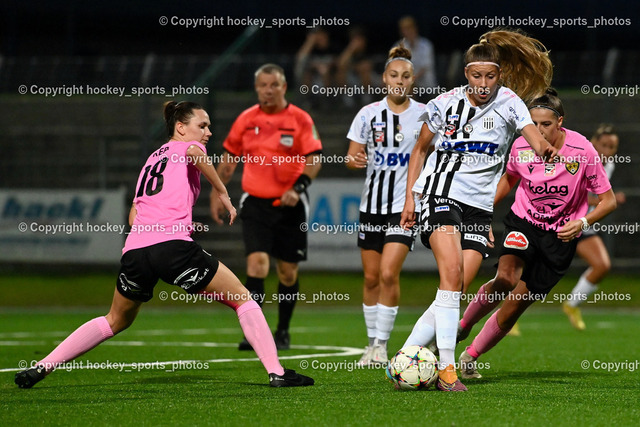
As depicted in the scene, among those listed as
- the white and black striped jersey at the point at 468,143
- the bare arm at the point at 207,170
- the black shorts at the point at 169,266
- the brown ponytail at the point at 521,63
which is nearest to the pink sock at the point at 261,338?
the black shorts at the point at 169,266

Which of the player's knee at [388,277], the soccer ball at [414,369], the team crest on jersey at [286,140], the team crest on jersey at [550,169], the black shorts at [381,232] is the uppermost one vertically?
the team crest on jersey at [286,140]

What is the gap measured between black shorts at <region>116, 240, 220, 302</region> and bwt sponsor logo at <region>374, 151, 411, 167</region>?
8.18 feet

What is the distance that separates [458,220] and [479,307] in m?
1.00

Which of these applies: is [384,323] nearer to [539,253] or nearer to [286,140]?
[539,253]

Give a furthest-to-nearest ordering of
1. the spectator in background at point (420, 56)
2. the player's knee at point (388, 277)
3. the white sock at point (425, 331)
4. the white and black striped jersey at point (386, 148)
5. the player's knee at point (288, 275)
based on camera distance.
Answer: the spectator in background at point (420, 56) → the player's knee at point (288, 275) → the white and black striped jersey at point (386, 148) → the player's knee at point (388, 277) → the white sock at point (425, 331)

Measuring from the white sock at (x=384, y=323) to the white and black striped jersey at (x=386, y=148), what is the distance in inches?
32.2

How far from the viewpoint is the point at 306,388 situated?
6414 mm

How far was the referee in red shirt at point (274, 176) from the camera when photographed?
975 cm

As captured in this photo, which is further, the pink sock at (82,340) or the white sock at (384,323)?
the white sock at (384,323)

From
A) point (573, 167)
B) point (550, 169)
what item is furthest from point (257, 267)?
point (573, 167)

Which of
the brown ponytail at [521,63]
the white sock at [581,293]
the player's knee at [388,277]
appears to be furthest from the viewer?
the white sock at [581,293]

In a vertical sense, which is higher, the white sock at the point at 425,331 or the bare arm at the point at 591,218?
the bare arm at the point at 591,218

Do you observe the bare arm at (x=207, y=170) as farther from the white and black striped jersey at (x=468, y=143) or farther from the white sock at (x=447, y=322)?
the white sock at (x=447, y=322)

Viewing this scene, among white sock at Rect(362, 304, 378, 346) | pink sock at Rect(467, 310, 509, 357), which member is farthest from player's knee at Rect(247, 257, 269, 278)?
pink sock at Rect(467, 310, 509, 357)
